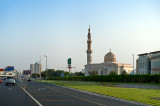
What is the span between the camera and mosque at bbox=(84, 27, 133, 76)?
132250 millimetres

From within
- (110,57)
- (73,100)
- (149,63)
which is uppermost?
(110,57)

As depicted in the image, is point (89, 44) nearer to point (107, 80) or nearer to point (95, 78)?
point (95, 78)

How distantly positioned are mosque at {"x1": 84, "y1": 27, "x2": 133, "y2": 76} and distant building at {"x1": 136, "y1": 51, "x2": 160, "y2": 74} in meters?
36.1

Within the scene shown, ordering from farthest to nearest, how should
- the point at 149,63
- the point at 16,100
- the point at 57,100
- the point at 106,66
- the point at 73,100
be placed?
the point at 106,66 → the point at 149,63 → the point at 73,100 → the point at 57,100 → the point at 16,100

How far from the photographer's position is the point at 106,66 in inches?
5221

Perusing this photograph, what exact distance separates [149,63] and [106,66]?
45.7 m

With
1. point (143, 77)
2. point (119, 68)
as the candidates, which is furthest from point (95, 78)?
point (119, 68)

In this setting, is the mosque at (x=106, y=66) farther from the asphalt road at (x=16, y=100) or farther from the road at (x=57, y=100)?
the asphalt road at (x=16, y=100)

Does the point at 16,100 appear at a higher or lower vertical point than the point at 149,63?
lower

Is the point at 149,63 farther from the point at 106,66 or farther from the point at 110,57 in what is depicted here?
the point at 110,57

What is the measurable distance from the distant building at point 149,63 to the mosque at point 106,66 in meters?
36.1

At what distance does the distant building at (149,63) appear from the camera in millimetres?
76281

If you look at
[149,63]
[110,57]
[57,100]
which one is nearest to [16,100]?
[57,100]

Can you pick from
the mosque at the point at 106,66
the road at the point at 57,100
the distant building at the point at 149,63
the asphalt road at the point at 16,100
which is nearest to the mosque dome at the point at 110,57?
the mosque at the point at 106,66
